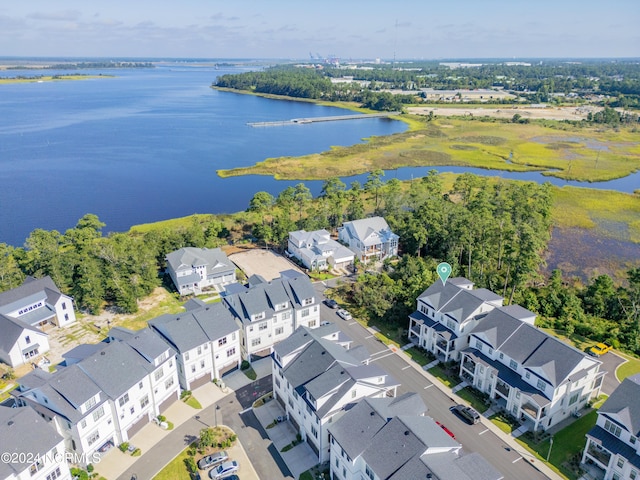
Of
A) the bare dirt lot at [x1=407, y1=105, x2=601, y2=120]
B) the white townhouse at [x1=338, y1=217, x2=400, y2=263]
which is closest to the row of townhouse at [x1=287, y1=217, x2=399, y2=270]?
the white townhouse at [x1=338, y1=217, x2=400, y2=263]

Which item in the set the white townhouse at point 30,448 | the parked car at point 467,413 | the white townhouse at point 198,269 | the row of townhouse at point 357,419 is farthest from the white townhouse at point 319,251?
the white townhouse at point 30,448

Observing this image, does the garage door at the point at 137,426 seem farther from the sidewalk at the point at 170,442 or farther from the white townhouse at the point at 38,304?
the white townhouse at the point at 38,304

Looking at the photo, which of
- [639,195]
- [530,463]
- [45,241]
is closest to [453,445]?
[530,463]

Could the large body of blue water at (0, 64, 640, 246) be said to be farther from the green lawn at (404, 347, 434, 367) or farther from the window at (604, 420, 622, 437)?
the window at (604, 420, 622, 437)

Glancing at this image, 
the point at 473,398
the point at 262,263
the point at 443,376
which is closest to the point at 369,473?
the point at 473,398

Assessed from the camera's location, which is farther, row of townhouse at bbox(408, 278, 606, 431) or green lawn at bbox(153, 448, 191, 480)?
row of townhouse at bbox(408, 278, 606, 431)

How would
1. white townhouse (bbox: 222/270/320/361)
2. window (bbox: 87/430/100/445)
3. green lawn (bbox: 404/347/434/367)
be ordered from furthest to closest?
white townhouse (bbox: 222/270/320/361) → green lawn (bbox: 404/347/434/367) → window (bbox: 87/430/100/445)

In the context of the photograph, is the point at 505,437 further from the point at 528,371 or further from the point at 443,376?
the point at 443,376
